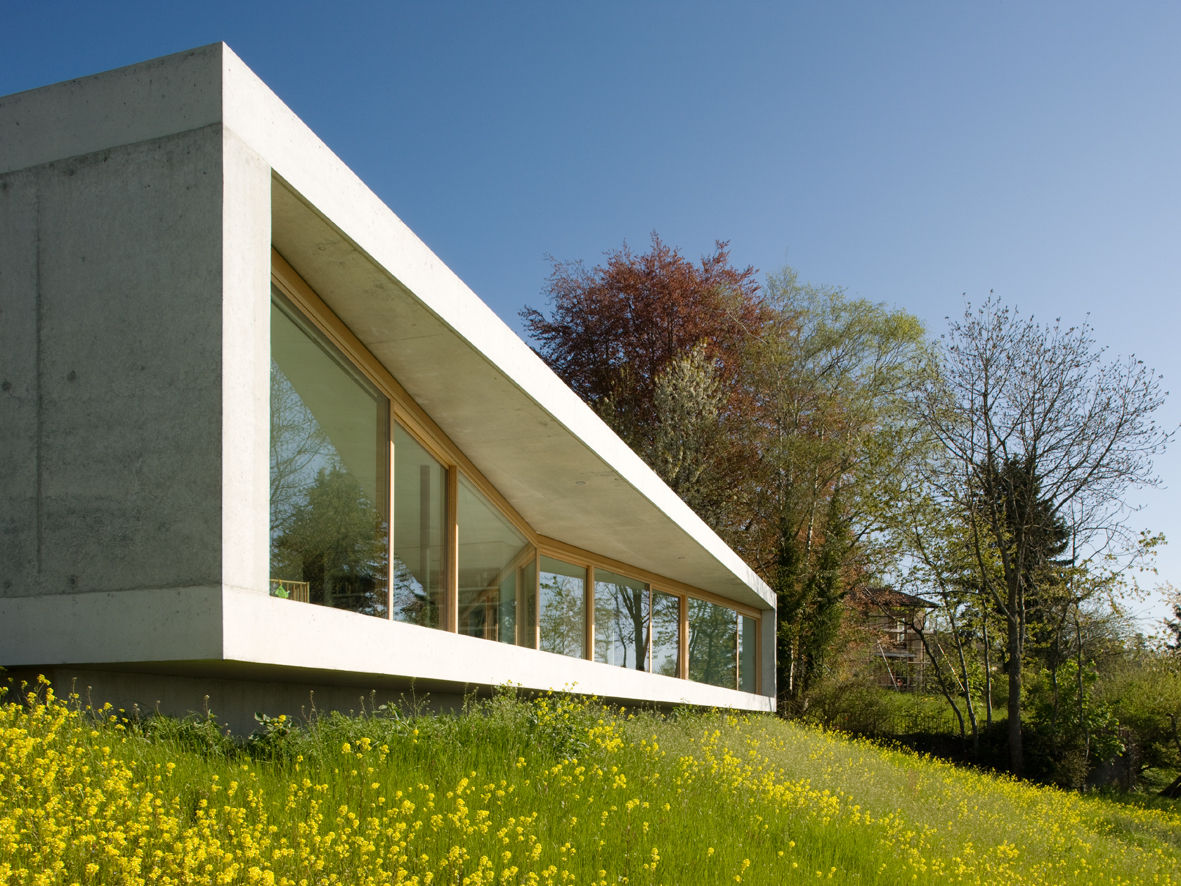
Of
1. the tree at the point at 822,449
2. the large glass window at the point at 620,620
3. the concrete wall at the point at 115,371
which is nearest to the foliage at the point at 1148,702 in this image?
the tree at the point at 822,449

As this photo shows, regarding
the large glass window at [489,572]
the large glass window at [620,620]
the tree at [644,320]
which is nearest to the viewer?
the large glass window at [489,572]

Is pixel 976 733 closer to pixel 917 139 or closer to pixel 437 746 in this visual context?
pixel 917 139

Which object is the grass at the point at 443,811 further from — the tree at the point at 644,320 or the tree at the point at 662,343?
the tree at the point at 644,320

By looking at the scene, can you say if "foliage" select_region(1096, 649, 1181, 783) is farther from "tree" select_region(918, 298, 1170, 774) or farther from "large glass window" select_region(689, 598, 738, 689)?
"large glass window" select_region(689, 598, 738, 689)

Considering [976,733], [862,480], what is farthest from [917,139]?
[976,733]

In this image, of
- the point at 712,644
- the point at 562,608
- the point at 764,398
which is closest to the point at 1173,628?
Result: the point at 764,398

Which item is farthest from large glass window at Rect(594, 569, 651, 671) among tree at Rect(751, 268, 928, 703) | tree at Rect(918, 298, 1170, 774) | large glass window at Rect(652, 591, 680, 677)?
tree at Rect(918, 298, 1170, 774)

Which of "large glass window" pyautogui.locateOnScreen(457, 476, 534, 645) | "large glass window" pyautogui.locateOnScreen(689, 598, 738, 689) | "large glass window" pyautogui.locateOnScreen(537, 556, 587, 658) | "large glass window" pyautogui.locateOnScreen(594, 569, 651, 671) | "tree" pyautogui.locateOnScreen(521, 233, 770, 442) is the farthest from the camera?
"tree" pyautogui.locateOnScreen(521, 233, 770, 442)

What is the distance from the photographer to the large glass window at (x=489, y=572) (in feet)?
35.7

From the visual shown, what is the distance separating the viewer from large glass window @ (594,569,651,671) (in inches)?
617

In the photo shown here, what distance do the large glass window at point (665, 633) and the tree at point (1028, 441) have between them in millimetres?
9588

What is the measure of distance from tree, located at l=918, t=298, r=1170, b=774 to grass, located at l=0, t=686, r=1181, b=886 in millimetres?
13497

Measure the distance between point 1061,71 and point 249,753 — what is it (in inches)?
425

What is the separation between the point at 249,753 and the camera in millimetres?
Answer: 6340
